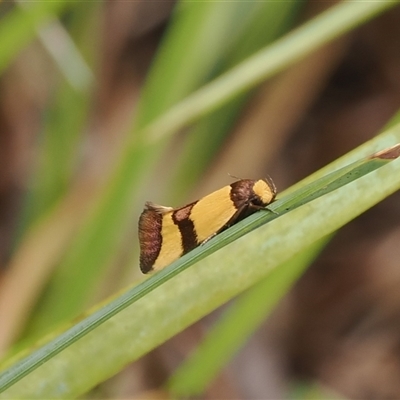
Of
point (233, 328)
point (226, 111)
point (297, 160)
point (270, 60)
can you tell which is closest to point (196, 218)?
point (270, 60)

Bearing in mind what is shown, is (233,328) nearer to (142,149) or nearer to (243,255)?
(142,149)

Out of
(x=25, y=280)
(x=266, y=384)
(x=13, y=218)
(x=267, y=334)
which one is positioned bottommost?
(x=266, y=384)

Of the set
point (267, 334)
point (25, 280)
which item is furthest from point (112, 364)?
point (267, 334)

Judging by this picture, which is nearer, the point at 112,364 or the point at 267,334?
the point at 112,364

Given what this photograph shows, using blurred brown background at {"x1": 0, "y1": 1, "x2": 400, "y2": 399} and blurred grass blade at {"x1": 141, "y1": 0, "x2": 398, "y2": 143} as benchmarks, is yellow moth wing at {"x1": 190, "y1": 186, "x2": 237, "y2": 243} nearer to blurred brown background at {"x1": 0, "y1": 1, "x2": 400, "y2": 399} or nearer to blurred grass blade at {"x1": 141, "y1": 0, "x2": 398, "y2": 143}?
blurred grass blade at {"x1": 141, "y1": 0, "x2": 398, "y2": 143}

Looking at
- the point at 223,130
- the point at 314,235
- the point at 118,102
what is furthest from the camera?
the point at 118,102

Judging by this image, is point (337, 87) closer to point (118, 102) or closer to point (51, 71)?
point (118, 102)

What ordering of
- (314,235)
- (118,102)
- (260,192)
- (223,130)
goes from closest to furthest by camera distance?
(314,235) < (260,192) < (223,130) < (118,102)

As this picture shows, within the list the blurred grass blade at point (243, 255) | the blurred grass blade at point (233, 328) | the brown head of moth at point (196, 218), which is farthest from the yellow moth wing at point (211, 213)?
the blurred grass blade at point (233, 328)
